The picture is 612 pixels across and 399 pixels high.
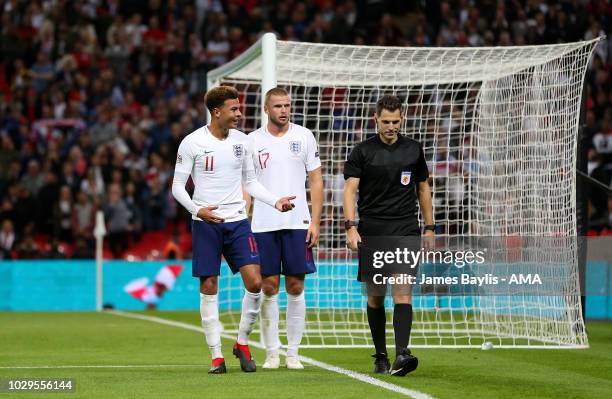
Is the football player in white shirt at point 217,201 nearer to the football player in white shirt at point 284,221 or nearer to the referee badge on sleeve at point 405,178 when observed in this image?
the football player in white shirt at point 284,221

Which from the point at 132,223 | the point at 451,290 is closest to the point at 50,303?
the point at 132,223

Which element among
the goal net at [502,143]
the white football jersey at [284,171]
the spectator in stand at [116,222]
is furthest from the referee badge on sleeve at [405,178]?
the spectator in stand at [116,222]

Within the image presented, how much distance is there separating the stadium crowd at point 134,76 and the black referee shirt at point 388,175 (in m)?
10.5

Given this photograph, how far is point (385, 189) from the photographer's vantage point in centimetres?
874

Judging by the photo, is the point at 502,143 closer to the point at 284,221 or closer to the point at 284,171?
the point at 284,171

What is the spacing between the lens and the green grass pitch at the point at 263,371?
24.3ft

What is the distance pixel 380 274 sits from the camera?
870cm

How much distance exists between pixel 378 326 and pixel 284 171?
1.32 meters

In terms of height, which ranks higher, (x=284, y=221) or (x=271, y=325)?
(x=284, y=221)

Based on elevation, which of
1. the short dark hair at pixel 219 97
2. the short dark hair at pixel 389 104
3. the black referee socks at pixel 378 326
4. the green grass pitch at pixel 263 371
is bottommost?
the green grass pitch at pixel 263 371

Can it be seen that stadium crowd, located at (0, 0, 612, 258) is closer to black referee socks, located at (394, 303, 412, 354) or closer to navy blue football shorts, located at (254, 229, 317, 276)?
navy blue football shorts, located at (254, 229, 317, 276)

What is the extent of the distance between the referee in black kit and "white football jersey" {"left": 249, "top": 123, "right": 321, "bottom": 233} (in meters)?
0.43

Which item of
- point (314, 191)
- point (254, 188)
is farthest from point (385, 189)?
point (254, 188)

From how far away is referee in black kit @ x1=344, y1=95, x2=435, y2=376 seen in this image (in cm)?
864
